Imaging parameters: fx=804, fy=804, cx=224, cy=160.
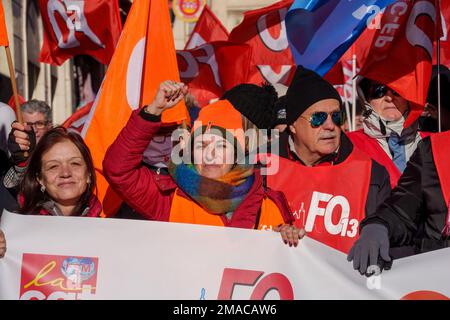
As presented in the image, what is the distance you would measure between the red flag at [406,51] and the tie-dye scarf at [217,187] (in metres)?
1.63

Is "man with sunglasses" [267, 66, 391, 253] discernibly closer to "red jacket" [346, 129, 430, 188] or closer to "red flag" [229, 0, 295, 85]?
"red jacket" [346, 129, 430, 188]

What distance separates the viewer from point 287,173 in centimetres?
430

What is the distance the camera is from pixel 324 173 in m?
4.24

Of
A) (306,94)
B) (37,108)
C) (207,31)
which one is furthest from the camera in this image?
(207,31)

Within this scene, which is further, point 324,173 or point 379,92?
point 379,92

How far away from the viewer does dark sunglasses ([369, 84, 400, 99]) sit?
5.16 metres

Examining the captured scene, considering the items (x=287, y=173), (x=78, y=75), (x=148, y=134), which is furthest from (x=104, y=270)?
(x=78, y=75)

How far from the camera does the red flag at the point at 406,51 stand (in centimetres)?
507

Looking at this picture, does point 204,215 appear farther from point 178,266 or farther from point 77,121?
point 77,121

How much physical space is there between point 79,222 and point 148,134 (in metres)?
0.53

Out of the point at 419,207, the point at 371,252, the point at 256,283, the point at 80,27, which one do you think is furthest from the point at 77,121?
the point at 371,252

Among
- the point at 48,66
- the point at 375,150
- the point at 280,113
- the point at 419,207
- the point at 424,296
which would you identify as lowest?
the point at 424,296

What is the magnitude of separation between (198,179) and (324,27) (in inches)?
79.5

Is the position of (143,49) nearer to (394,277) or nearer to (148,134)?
(148,134)
